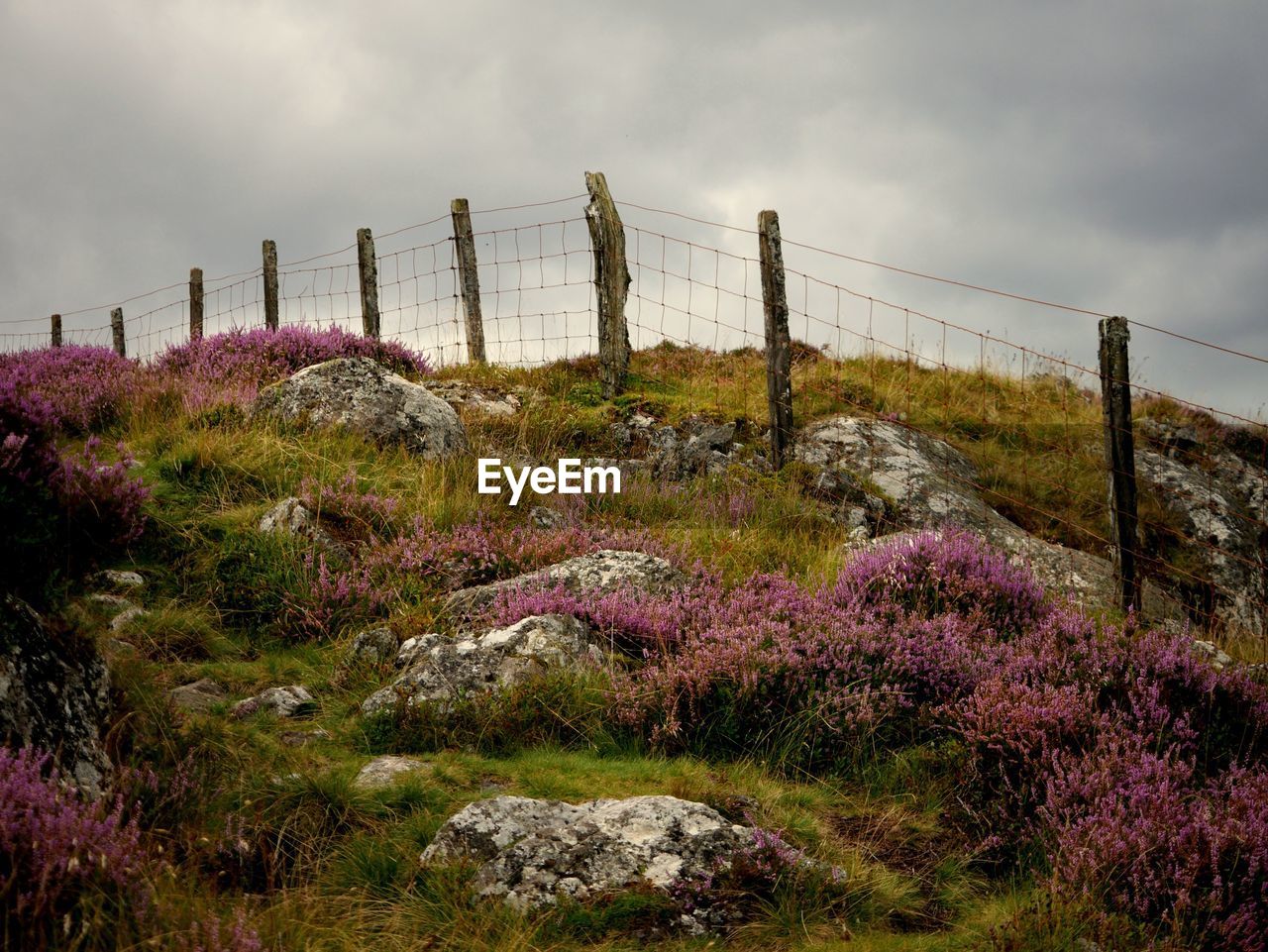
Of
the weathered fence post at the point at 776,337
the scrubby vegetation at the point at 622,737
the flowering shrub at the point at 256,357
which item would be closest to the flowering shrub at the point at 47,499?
the scrubby vegetation at the point at 622,737

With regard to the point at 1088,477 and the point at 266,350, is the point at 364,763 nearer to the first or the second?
the point at 266,350

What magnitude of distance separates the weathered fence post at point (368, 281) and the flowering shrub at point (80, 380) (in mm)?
4440

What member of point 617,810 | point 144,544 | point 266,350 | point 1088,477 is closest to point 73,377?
point 266,350

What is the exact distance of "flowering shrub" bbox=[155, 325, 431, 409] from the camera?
1098 centimetres

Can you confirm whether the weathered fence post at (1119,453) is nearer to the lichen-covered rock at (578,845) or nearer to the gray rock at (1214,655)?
the gray rock at (1214,655)

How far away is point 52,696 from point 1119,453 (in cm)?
842

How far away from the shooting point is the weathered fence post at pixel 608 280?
1284cm

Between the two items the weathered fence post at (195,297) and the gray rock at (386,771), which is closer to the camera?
the gray rock at (386,771)

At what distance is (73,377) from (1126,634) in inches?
472

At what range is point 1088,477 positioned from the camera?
12750 mm

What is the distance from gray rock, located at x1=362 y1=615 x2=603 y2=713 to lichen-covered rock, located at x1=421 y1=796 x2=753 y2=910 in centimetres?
125

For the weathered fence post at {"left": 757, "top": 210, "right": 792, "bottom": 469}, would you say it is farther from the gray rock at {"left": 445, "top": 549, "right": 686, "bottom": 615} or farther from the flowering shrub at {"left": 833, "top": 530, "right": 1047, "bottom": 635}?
the gray rock at {"left": 445, "top": 549, "right": 686, "bottom": 615}

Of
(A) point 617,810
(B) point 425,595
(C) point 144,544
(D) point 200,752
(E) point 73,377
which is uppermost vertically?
(E) point 73,377

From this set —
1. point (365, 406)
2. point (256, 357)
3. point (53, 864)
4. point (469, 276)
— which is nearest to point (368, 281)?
point (469, 276)
